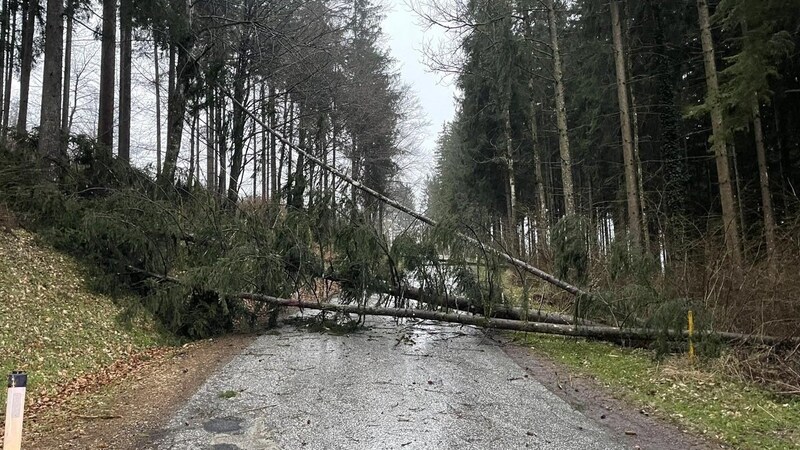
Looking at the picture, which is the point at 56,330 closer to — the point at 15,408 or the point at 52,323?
the point at 52,323

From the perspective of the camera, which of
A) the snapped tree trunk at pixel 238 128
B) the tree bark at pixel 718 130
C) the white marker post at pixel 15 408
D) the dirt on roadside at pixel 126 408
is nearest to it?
the white marker post at pixel 15 408

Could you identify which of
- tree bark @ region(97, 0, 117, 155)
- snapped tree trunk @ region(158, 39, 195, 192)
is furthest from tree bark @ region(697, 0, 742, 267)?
tree bark @ region(97, 0, 117, 155)

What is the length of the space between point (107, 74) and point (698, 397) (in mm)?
14300

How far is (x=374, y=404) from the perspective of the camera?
18.0 ft

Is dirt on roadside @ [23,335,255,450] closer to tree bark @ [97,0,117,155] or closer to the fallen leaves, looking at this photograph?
the fallen leaves

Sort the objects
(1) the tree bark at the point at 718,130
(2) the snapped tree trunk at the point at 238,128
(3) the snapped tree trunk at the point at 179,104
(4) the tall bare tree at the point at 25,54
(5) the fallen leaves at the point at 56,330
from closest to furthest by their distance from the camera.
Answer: (5) the fallen leaves at the point at 56,330
(1) the tree bark at the point at 718,130
(2) the snapped tree trunk at the point at 238,128
(3) the snapped tree trunk at the point at 179,104
(4) the tall bare tree at the point at 25,54

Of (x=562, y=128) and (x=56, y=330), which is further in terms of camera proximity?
(x=562, y=128)

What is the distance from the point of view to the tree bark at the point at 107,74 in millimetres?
12299

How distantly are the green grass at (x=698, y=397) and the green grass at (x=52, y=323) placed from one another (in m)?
6.35

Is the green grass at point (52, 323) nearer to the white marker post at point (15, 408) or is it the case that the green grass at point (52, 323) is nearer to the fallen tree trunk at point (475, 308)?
the white marker post at point (15, 408)

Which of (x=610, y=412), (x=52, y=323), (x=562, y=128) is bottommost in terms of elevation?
(x=610, y=412)

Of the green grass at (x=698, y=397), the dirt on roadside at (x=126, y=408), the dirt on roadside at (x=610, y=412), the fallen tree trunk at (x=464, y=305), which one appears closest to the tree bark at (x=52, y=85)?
the dirt on roadside at (x=126, y=408)

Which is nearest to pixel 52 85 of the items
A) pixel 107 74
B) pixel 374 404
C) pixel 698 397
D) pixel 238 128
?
pixel 107 74

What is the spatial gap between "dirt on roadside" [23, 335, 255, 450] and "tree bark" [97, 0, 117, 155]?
669 cm
